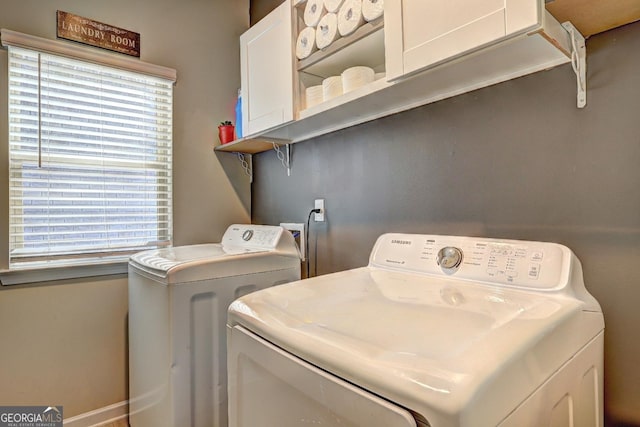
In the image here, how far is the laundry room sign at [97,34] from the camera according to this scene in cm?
180

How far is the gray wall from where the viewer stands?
38.4 inches

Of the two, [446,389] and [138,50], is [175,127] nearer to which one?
[138,50]

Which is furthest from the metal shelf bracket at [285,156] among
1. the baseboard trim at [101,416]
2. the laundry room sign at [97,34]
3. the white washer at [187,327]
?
the baseboard trim at [101,416]

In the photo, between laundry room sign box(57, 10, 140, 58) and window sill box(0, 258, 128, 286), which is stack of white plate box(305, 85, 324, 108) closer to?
laundry room sign box(57, 10, 140, 58)

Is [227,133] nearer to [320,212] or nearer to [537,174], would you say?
[320,212]

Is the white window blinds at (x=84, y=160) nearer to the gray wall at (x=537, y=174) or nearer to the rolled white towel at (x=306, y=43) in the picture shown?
the rolled white towel at (x=306, y=43)

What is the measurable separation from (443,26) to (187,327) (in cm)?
136

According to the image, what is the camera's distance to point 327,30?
4.62 feet

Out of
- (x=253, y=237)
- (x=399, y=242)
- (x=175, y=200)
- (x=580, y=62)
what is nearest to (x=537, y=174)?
(x=580, y=62)

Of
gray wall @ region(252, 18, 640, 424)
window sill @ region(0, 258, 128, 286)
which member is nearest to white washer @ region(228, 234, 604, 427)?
gray wall @ region(252, 18, 640, 424)

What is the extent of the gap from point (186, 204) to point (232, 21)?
4.30 ft

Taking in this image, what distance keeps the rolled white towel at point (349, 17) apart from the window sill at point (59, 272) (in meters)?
1.68

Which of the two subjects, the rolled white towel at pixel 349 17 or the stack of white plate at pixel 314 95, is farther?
the stack of white plate at pixel 314 95

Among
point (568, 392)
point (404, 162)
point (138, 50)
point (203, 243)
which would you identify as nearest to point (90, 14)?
point (138, 50)
